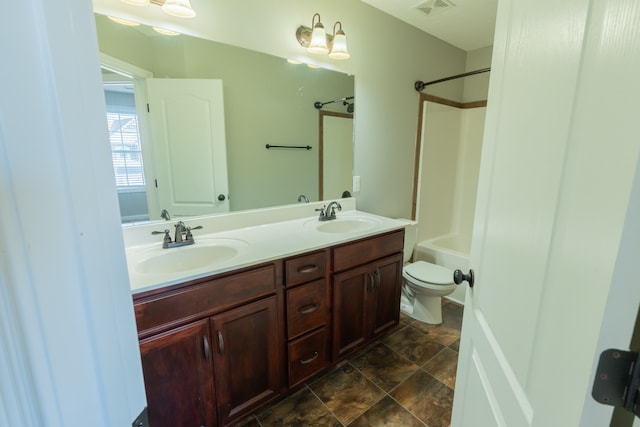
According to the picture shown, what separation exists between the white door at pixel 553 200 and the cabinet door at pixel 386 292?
1.06 meters

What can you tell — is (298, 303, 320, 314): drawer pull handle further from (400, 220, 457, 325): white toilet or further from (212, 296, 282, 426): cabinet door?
(400, 220, 457, 325): white toilet

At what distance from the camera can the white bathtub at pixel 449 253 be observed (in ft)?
8.56

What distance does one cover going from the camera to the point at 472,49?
2.92m

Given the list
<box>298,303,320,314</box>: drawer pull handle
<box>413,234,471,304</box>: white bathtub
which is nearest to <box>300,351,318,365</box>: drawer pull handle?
<box>298,303,320,314</box>: drawer pull handle

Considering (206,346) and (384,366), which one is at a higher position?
(206,346)

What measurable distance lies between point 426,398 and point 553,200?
60.5 inches

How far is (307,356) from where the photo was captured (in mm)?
1631

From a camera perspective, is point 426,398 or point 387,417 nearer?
point 387,417

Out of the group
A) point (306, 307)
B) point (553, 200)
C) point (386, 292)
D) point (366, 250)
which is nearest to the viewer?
point (553, 200)

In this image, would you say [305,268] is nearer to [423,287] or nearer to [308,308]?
[308,308]

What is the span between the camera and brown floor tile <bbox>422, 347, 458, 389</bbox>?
69.2 inches

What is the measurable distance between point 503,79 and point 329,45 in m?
1.48

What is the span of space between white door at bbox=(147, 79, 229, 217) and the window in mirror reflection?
0.26ft

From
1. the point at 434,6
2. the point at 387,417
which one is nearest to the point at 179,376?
the point at 387,417
